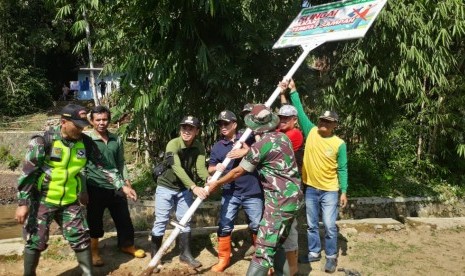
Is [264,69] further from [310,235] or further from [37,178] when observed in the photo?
[37,178]

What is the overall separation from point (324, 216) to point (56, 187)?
2.52 m

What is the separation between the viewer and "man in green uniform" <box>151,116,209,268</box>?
Answer: 4.12 meters

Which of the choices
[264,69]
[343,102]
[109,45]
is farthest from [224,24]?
[109,45]

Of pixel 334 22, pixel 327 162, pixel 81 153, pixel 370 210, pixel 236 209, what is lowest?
pixel 370 210

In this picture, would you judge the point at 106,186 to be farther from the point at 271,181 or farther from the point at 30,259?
the point at 271,181

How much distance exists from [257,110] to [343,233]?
2.56m

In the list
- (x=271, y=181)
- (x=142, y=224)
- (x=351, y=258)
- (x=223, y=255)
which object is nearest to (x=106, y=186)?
(x=223, y=255)

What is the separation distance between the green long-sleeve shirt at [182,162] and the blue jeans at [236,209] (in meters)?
0.35

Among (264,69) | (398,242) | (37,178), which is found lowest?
(398,242)

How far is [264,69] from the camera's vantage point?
561 cm

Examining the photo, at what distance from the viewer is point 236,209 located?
13.7 ft

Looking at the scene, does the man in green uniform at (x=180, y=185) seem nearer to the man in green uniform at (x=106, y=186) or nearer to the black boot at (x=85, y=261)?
the man in green uniform at (x=106, y=186)

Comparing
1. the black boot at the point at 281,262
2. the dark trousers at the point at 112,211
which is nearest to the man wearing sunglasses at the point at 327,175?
the black boot at the point at 281,262

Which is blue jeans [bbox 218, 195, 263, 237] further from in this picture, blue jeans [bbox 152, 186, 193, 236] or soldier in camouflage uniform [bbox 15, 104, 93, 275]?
soldier in camouflage uniform [bbox 15, 104, 93, 275]
